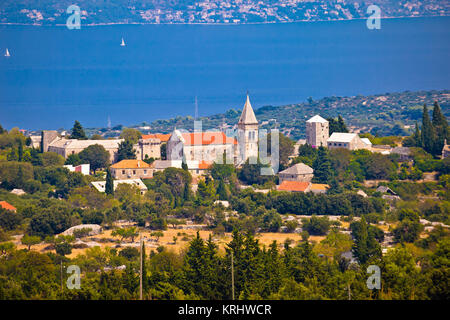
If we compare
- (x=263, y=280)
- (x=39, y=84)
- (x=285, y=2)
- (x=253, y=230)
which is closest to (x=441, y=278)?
(x=263, y=280)

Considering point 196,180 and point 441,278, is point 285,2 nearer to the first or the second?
point 196,180

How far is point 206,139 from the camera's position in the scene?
50.7 meters

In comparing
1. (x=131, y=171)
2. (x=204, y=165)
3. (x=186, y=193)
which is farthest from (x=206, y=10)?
(x=186, y=193)

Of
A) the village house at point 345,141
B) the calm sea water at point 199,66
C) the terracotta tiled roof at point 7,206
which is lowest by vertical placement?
the terracotta tiled roof at point 7,206

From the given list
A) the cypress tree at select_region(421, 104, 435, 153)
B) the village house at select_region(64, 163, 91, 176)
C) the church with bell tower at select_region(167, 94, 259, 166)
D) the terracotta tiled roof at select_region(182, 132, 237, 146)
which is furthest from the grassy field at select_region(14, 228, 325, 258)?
the cypress tree at select_region(421, 104, 435, 153)

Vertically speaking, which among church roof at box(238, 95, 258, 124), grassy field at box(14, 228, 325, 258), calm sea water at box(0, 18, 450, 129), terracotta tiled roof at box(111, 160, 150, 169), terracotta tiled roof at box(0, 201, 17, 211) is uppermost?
calm sea water at box(0, 18, 450, 129)

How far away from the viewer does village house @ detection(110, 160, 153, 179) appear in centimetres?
4550

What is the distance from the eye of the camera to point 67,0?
6639 inches

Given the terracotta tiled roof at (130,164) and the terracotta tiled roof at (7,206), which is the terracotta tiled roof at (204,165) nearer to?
the terracotta tiled roof at (130,164)

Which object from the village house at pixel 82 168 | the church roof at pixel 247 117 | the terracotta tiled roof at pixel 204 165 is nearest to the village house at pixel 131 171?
the village house at pixel 82 168

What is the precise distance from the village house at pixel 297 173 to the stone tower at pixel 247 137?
5.39 m

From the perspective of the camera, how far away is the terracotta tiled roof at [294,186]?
4178cm

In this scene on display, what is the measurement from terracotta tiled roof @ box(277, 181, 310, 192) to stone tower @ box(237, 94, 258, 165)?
22.7 feet

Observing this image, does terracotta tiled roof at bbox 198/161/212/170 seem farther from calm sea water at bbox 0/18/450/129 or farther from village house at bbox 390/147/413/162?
calm sea water at bbox 0/18/450/129
